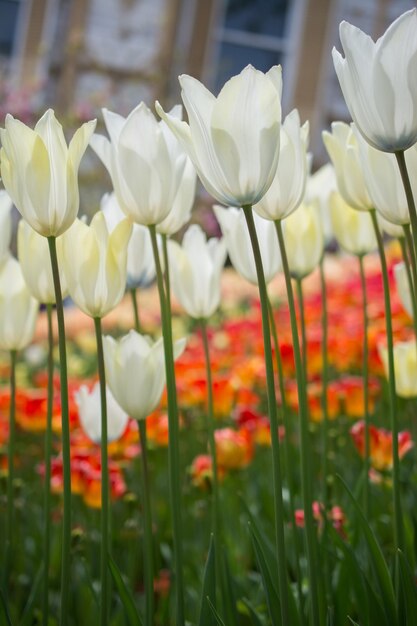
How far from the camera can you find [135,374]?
1048 millimetres

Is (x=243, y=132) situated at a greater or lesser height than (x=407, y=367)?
greater

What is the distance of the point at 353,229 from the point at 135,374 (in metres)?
0.47

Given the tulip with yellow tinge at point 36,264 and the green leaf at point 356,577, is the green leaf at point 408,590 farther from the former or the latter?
the tulip with yellow tinge at point 36,264

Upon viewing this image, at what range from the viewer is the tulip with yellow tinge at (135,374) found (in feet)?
3.43

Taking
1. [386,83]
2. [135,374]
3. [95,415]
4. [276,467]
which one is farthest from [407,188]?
[95,415]

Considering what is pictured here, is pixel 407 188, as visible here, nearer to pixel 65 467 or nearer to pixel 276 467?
pixel 276 467

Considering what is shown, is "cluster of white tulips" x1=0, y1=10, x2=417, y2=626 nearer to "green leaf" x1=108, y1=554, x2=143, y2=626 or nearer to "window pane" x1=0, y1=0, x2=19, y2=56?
"green leaf" x1=108, y1=554, x2=143, y2=626

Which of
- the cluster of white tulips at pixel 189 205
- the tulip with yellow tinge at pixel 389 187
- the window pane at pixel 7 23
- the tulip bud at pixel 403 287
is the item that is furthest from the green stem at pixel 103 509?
the window pane at pixel 7 23

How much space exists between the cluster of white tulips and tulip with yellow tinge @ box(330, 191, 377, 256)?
94 millimetres

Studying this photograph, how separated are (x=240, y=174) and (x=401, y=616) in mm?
483

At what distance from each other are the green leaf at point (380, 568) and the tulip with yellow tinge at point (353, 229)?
19.0 inches

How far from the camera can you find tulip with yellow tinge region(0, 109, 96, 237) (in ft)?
2.97

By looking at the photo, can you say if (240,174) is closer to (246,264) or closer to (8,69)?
(246,264)

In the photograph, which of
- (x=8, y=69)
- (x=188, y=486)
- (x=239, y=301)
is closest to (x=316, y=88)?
(x=8, y=69)
